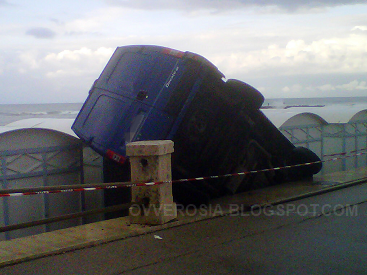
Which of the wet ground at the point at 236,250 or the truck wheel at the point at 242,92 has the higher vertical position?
the truck wheel at the point at 242,92

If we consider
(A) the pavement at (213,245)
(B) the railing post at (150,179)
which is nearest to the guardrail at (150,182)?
(B) the railing post at (150,179)

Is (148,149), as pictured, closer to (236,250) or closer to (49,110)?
(236,250)

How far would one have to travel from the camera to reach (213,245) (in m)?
6.43

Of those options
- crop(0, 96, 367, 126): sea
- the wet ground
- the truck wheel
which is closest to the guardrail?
the wet ground

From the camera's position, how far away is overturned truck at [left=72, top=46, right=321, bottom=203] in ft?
29.4

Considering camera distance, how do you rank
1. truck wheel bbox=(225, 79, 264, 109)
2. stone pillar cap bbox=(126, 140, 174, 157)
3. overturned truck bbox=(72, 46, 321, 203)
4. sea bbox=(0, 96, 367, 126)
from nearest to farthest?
stone pillar cap bbox=(126, 140, 174, 157), overturned truck bbox=(72, 46, 321, 203), truck wheel bbox=(225, 79, 264, 109), sea bbox=(0, 96, 367, 126)

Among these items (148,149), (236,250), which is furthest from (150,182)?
(236,250)

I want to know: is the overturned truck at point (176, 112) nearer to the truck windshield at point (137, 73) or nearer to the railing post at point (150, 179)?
the truck windshield at point (137, 73)

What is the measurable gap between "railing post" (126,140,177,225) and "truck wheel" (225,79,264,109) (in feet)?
9.30

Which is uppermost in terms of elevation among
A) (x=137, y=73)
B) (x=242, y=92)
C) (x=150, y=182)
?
(x=137, y=73)

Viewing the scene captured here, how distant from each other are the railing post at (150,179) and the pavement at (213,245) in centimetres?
21

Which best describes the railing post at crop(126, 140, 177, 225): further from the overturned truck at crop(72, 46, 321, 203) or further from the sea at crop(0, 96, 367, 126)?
the sea at crop(0, 96, 367, 126)

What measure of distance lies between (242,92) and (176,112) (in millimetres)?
1845

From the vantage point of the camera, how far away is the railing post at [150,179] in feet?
24.5
